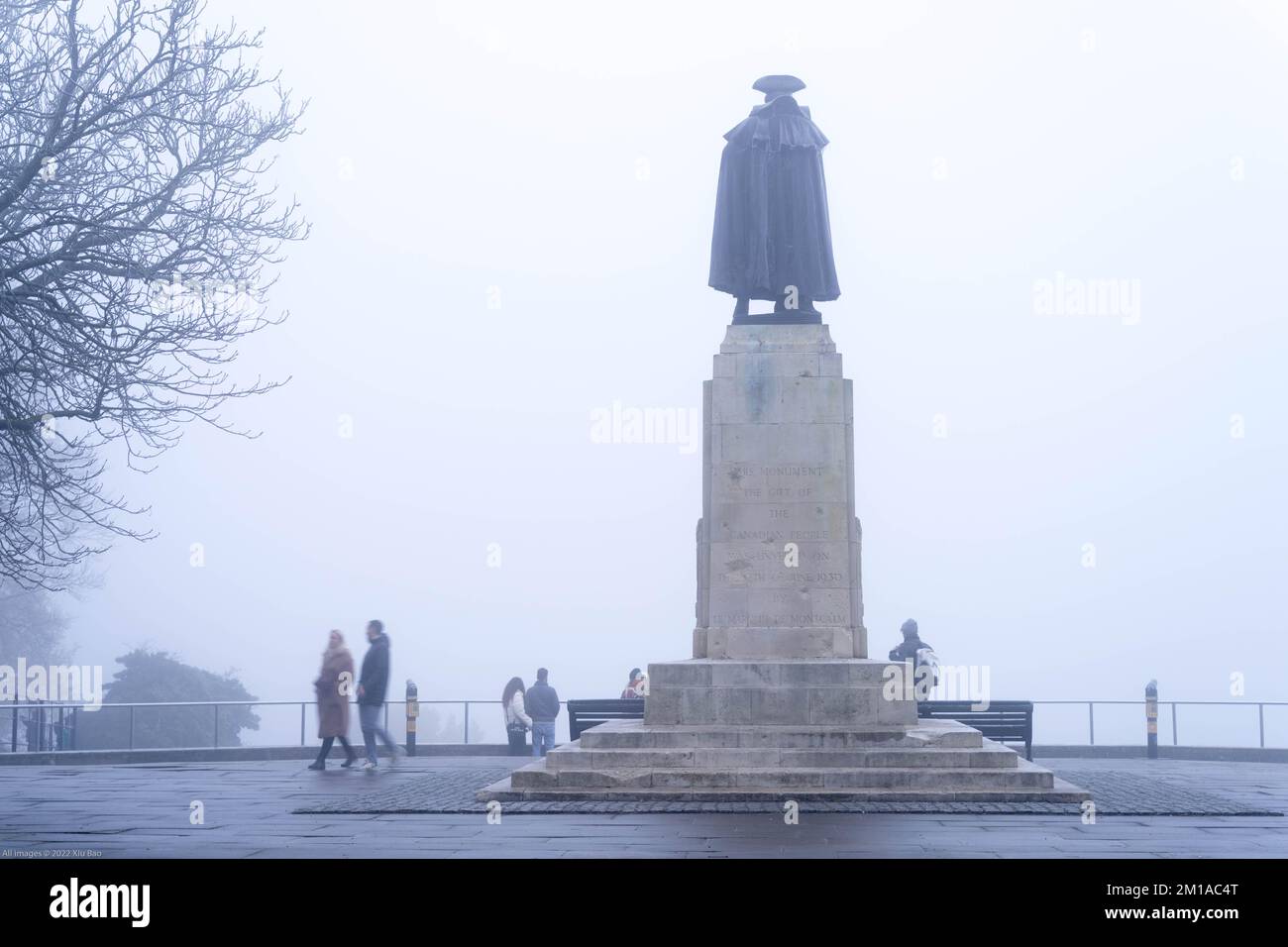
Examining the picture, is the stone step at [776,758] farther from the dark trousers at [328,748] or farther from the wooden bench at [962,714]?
the dark trousers at [328,748]

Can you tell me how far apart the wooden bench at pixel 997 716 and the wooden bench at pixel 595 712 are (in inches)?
148

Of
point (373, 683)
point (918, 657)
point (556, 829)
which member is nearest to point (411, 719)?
point (373, 683)

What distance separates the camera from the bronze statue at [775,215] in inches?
719

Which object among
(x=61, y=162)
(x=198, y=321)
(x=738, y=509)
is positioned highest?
(x=61, y=162)

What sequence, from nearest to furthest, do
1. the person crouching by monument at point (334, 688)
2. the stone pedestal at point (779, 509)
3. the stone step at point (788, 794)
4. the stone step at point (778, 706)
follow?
the stone step at point (788, 794), the stone step at point (778, 706), the stone pedestal at point (779, 509), the person crouching by monument at point (334, 688)

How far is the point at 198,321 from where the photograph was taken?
17.0 meters

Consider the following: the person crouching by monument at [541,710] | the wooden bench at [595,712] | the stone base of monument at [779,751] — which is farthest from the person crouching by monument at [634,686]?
the stone base of monument at [779,751]

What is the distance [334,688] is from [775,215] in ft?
27.0

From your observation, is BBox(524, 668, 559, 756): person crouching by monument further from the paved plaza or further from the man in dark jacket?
the paved plaza

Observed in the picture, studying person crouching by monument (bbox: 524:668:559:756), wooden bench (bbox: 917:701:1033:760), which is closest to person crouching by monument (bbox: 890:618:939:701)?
wooden bench (bbox: 917:701:1033:760)

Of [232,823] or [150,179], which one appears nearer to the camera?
[232,823]
